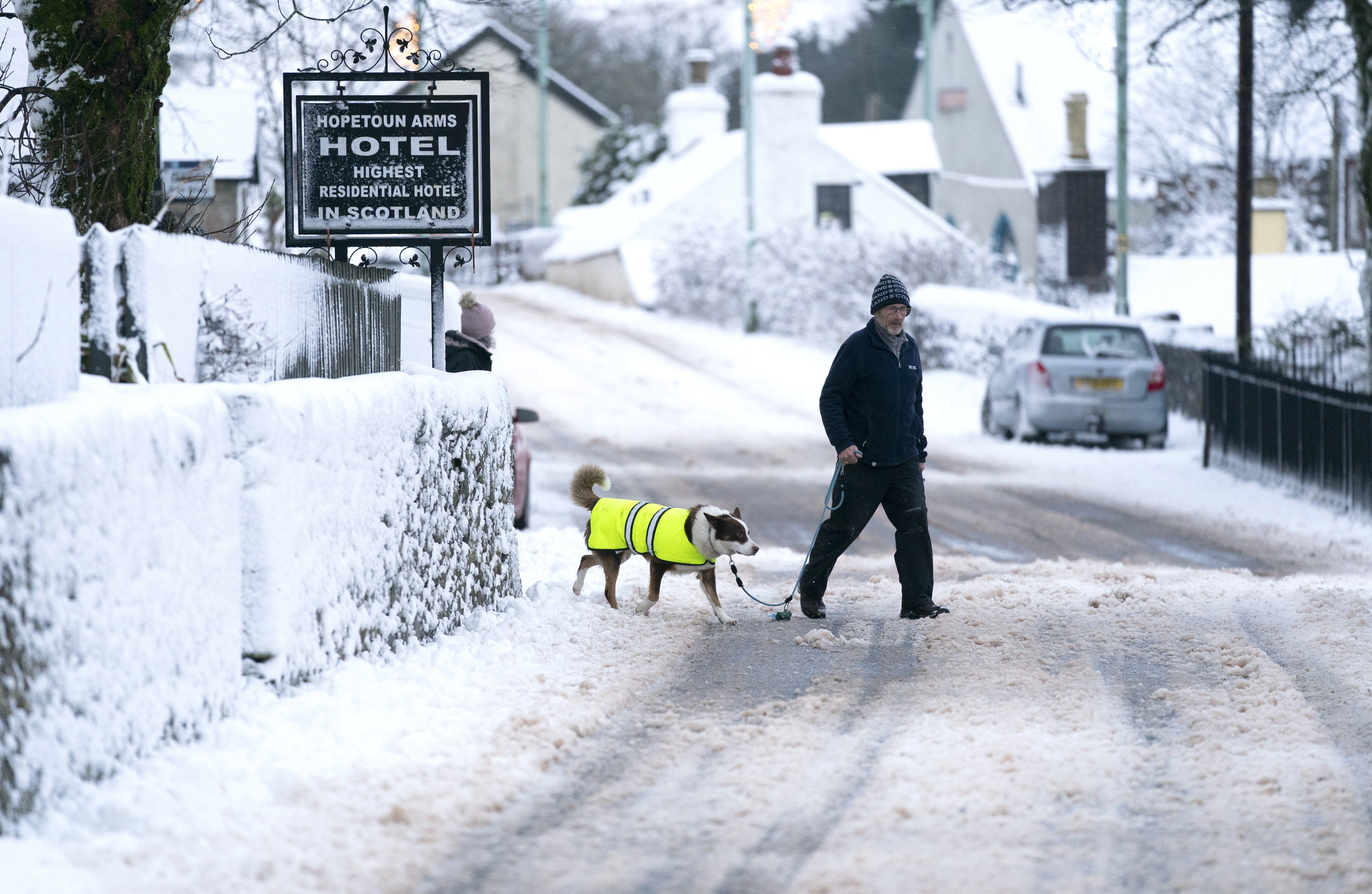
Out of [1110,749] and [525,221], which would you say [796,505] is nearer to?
[1110,749]

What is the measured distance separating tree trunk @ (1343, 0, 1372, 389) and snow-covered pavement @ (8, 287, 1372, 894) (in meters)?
7.86

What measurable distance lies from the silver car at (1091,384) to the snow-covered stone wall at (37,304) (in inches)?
674

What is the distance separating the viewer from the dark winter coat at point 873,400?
28.2 ft

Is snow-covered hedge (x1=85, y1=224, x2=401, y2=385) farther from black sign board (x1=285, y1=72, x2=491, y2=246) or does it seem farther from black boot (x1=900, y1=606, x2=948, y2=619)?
black boot (x1=900, y1=606, x2=948, y2=619)

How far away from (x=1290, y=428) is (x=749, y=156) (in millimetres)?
20291

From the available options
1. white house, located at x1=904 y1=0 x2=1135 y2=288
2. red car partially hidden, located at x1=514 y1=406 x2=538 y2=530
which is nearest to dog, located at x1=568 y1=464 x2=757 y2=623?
red car partially hidden, located at x1=514 y1=406 x2=538 y2=530

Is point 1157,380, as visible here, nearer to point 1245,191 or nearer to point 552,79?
point 1245,191

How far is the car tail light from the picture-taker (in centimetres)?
2083

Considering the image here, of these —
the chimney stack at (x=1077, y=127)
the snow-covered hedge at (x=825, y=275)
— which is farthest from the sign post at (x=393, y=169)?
the chimney stack at (x=1077, y=127)

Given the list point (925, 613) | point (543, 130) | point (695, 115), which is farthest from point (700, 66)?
point (925, 613)

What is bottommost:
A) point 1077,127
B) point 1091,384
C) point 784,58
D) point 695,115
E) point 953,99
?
point 1091,384

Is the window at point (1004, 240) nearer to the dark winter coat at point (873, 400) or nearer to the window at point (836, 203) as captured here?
the window at point (836, 203)

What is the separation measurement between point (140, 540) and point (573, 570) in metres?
5.57

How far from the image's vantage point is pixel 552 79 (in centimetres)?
6556
